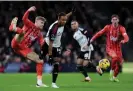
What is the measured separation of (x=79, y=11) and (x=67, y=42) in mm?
3520

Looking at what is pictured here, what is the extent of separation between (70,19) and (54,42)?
609 inches

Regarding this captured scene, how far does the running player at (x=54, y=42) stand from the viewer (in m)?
15.6

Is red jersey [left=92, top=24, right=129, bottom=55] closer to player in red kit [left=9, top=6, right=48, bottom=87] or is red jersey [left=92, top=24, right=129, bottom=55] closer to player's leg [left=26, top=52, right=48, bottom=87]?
player in red kit [left=9, top=6, right=48, bottom=87]

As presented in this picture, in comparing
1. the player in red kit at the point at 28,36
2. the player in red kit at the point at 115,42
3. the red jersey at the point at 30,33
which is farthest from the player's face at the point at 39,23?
the player in red kit at the point at 115,42

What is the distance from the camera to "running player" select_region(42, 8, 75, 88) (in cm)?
1564

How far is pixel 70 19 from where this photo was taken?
31453 mm

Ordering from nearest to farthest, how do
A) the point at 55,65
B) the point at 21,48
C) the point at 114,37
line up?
1. the point at 55,65
2. the point at 21,48
3. the point at 114,37

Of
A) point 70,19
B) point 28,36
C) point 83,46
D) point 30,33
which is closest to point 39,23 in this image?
point 30,33

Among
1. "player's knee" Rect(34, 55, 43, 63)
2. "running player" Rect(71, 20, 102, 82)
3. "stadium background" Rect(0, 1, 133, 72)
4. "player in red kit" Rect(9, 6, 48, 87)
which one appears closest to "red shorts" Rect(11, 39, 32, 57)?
"player in red kit" Rect(9, 6, 48, 87)

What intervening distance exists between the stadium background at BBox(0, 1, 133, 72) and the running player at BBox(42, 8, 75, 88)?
34.2 feet

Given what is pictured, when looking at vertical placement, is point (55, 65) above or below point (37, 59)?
below

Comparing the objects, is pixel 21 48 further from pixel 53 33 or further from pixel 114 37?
pixel 114 37

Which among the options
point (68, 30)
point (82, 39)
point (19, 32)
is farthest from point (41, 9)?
point (19, 32)

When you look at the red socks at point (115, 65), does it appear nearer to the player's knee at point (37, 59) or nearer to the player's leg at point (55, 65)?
the player's leg at point (55, 65)
